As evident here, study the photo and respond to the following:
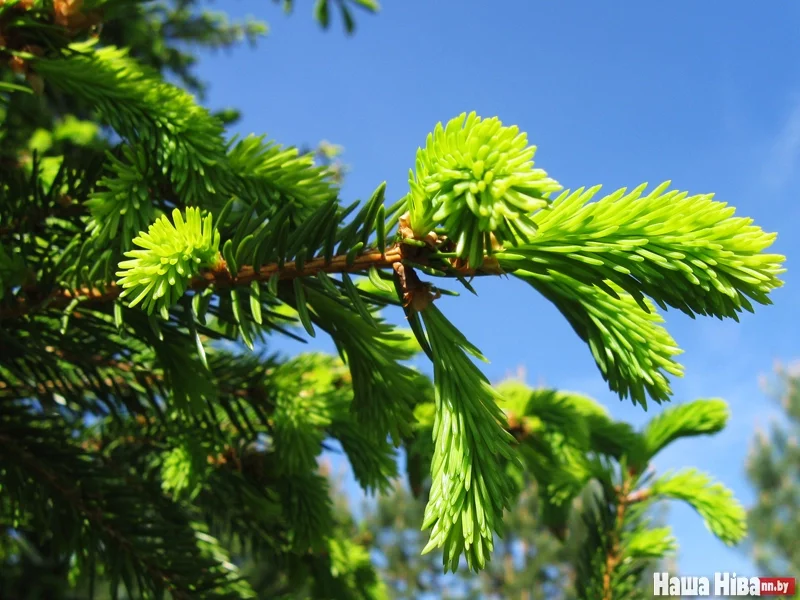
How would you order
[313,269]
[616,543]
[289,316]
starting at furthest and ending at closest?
[616,543]
[289,316]
[313,269]

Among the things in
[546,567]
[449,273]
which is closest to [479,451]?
[449,273]

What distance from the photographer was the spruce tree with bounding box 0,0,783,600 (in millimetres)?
536

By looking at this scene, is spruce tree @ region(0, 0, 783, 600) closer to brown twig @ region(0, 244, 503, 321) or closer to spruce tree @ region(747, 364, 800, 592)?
brown twig @ region(0, 244, 503, 321)

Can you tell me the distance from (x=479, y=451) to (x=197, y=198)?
42 cm

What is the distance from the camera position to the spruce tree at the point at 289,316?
1.76 ft

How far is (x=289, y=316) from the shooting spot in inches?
33.4

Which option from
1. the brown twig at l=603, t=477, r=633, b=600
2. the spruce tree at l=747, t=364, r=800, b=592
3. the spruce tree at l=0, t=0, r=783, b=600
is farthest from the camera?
the spruce tree at l=747, t=364, r=800, b=592

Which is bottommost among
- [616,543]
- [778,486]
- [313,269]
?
[616,543]

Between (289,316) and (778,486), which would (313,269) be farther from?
(778,486)

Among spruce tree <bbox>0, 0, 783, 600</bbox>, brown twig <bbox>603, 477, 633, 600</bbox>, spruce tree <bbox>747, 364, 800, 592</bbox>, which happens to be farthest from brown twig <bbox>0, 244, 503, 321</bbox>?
spruce tree <bbox>747, 364, 800, 592</bbox>

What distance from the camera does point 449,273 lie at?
1.95ft

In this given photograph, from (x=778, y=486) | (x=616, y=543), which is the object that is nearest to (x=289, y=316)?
(x=616, y=543)

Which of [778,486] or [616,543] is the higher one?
[778,486]

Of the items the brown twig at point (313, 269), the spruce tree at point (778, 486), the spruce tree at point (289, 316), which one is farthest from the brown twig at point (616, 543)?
the spruce tree at point (778, 486)
